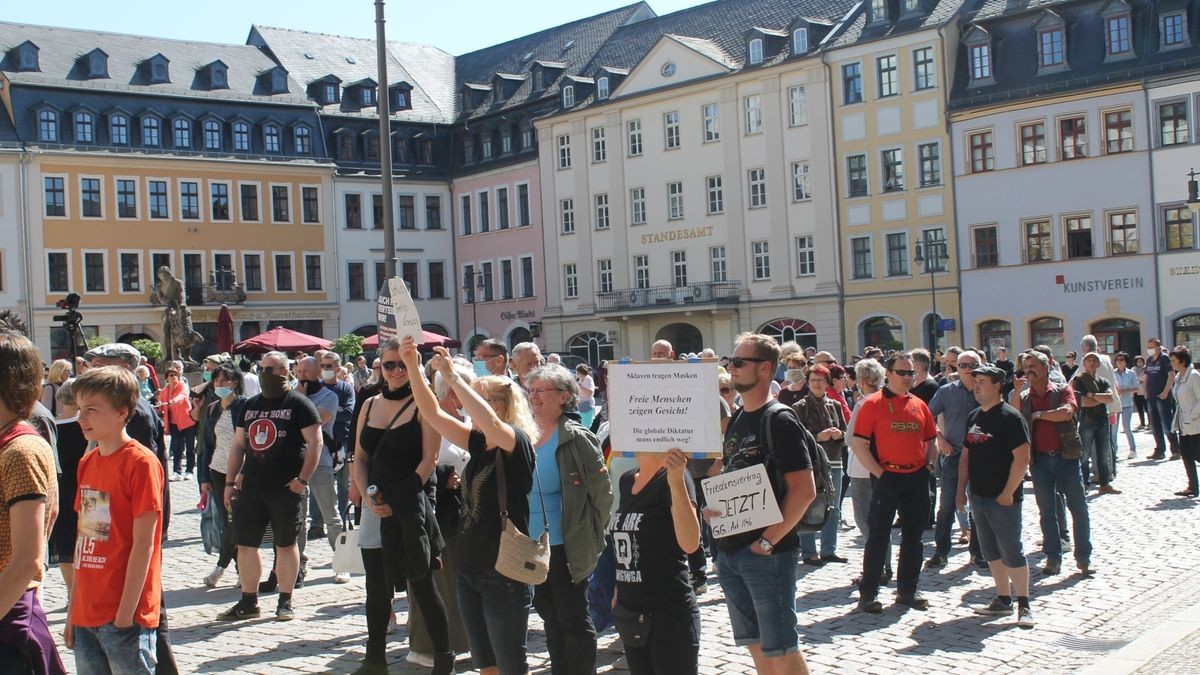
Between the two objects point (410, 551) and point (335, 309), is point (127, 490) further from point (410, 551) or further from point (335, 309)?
point (335, 309)

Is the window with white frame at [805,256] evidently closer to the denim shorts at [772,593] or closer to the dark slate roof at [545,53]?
the dark slate roof at [545,53]

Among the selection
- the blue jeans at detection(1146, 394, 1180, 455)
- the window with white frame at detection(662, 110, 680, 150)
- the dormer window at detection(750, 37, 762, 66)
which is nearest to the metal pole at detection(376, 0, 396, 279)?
the blue jeans at detection(1146, 394, 1180, 455)

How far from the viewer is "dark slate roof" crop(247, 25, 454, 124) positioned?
56812 mm

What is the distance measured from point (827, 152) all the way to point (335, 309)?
22500mm

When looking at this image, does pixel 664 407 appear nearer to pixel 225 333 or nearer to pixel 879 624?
pixel 879 624

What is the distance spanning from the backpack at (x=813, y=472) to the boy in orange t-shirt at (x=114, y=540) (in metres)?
2.50

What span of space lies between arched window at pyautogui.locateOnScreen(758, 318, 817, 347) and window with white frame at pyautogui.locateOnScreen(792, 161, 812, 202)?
4141 mm

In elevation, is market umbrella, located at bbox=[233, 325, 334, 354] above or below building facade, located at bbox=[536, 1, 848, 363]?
below

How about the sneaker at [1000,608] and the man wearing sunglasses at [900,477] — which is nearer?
the sneaker at [1000,608]

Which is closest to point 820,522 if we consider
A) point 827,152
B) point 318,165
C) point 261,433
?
point 261,433

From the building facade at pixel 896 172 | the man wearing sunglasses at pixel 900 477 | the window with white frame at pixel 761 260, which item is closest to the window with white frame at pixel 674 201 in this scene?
the window with white frame at pixel 761 260

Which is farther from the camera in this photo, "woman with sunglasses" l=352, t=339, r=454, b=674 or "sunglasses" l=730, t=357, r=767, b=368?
"woman with sunglasses" l=352, t=339, r=454, b=674

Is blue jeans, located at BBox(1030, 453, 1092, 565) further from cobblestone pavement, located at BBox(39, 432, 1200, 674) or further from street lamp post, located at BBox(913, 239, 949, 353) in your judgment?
street lamp post, located at BBox(913, 239, 949, 353)

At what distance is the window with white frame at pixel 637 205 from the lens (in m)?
49.8
